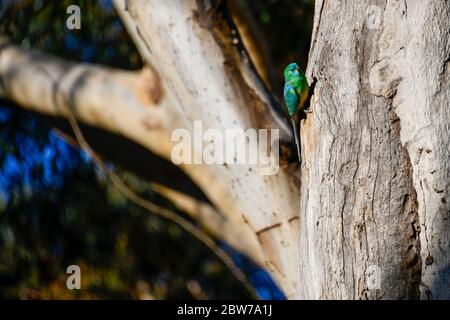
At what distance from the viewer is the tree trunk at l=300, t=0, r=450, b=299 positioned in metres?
2.80

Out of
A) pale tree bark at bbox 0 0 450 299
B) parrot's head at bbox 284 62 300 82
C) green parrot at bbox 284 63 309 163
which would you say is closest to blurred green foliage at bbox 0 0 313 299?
parrot's head at bbox 284 62 300 82

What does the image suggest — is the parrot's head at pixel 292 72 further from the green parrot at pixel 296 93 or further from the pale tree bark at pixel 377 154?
the pale tree bark at pixel 377 154

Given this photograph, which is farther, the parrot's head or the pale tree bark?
the parrot's head

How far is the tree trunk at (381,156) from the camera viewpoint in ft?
9.20

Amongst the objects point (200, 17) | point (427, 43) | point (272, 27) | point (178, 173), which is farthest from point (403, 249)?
point (272, 27)

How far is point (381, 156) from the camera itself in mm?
2871

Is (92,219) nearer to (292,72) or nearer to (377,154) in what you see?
(292,72)

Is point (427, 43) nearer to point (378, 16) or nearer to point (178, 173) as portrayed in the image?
point (378, 16)

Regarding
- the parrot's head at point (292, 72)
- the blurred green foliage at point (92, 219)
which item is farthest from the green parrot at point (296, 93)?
the blurred green foliage at point (92, 219)

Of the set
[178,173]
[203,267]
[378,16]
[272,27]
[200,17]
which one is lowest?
[203,267]

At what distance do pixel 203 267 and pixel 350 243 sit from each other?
11.0ft

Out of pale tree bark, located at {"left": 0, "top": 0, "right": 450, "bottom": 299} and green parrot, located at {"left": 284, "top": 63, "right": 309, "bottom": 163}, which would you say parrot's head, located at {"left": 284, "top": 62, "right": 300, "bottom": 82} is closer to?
green parrot, located at {"left": 284, "top": 63, "right": 309, "bottom": 163}

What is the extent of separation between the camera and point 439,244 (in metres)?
2.75

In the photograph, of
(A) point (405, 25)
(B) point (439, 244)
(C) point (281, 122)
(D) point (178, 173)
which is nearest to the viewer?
(B) point (439, 244)
